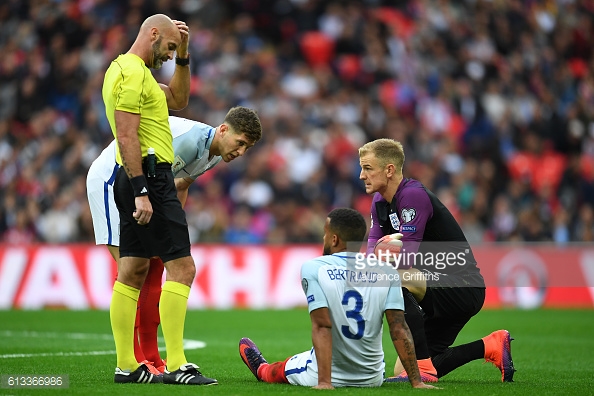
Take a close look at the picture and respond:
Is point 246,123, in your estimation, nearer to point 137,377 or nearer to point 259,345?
point 137,377

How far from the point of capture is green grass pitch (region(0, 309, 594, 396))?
249 inches

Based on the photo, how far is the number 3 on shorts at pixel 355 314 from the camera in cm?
623

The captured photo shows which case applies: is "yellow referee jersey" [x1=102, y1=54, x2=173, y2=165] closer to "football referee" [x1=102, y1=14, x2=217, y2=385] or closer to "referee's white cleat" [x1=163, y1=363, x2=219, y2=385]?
"football referee" [x1=102, y1=14, x2=217, y2=385]

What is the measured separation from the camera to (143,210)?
6.21 m

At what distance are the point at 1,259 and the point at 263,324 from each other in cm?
545

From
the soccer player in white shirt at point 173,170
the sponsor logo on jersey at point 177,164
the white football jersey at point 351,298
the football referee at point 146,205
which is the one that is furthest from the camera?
the sponsor logo on jersey at point 177,164

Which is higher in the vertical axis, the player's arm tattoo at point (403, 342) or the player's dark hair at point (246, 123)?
the player's dark hair at point (246, 123)

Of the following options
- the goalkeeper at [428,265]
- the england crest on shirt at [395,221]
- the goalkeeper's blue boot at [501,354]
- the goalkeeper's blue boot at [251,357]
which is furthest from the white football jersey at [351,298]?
the goalkeeper's blue boot at [501,354]

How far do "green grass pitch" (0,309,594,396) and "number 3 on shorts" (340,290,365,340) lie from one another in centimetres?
36

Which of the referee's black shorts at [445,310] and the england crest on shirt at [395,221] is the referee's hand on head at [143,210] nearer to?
the england crest on shirt at [395,221]

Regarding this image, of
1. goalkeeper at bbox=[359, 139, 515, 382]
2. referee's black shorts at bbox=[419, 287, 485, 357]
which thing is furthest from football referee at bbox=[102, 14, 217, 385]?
referee's black shorts at bbox=[419, 287, 485, 357]

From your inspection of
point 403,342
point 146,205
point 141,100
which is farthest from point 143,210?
point 403,342

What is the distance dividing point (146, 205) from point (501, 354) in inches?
117

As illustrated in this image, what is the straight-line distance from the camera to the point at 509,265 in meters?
17.0
